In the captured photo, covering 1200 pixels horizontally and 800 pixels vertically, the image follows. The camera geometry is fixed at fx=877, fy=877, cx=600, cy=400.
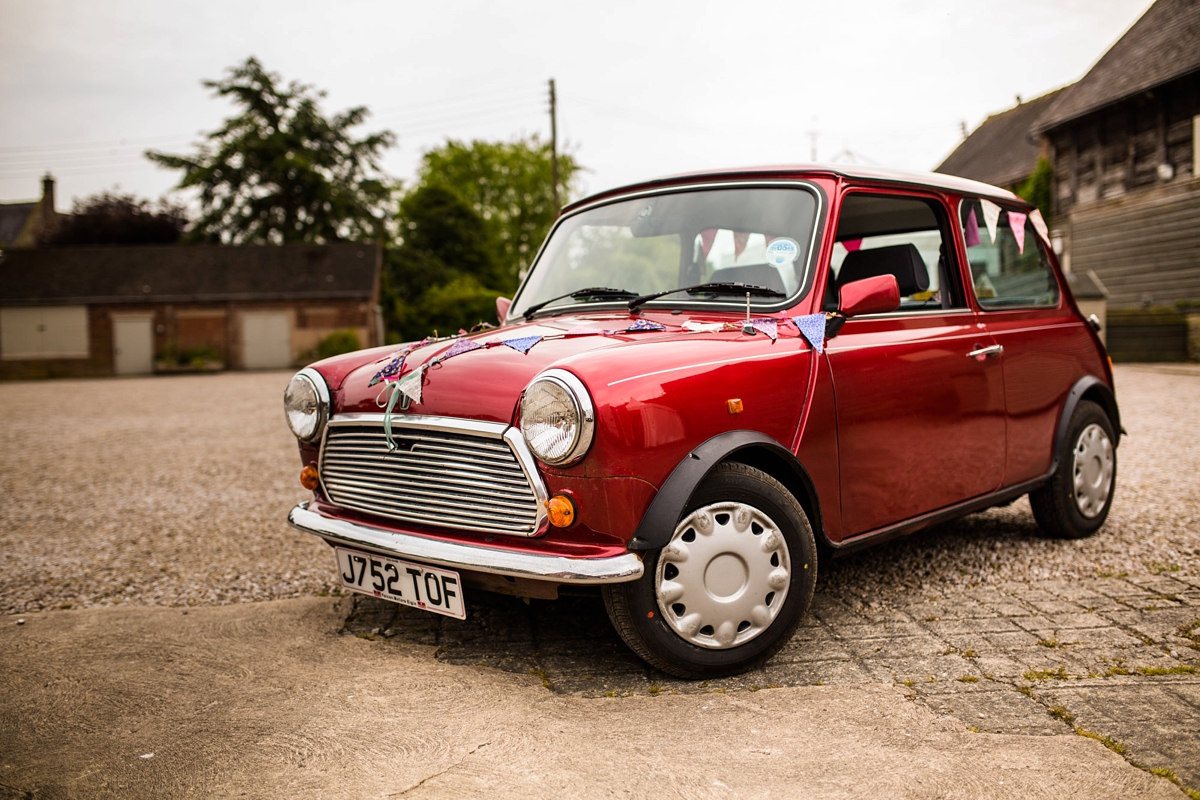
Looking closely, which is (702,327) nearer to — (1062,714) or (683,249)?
(683,249)

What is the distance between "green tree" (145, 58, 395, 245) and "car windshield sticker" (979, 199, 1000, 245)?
4001cm

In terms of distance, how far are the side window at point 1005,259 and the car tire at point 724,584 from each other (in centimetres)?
193

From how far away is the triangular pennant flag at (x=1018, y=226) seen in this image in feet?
15.0

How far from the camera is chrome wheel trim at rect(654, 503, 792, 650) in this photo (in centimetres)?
273

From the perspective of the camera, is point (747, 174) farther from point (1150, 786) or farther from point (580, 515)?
point (1150, 786)

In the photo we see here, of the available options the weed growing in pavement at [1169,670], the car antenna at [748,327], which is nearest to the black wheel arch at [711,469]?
the car antenna at [748,327]

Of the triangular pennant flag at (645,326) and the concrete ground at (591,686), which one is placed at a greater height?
the triangular pennant flag at (645,326)

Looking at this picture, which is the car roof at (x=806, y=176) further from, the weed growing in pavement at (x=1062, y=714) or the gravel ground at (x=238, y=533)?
the weed growing in pavement at (x=1062, y=714)

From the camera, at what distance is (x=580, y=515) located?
2611 mm

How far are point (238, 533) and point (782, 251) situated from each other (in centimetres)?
396

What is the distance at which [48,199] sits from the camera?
5309cm

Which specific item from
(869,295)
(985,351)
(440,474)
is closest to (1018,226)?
(985,351)

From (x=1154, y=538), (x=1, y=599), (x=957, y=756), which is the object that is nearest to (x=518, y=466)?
(x=957, y=756)

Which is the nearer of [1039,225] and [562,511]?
[562,511]
